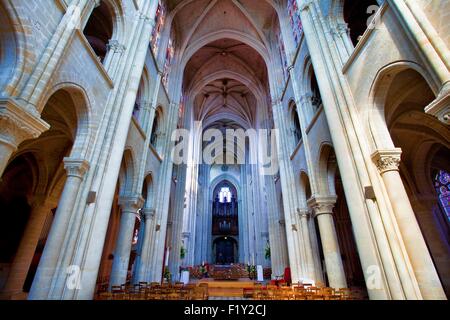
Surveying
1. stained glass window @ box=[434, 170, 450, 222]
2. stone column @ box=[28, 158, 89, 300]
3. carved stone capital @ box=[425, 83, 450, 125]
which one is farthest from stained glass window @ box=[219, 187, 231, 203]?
carved stone capital @ box=[425, 83, 450, 125]

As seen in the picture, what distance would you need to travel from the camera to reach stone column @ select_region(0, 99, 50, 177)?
A: 3.83m

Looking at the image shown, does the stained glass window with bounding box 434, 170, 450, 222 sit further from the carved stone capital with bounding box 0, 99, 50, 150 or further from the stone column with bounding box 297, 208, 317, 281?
the carved stone capital with bounding box 0, 99, 50, 150

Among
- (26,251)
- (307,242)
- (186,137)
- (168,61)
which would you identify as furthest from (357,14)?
(26,251)

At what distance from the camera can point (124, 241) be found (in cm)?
870

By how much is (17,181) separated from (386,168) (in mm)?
16906

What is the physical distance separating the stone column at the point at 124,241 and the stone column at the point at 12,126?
17.4ft

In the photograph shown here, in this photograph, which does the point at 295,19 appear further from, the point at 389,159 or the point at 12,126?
the point at 12,126

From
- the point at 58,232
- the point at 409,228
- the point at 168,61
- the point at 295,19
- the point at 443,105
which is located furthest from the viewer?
the point at 168,61

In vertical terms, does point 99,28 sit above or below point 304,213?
above

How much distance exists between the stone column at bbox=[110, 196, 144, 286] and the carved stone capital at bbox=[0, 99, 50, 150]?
5.24 metres

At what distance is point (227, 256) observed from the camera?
3466cm

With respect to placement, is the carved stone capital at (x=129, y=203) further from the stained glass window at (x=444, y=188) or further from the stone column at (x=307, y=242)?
the stained glass window at (x=444, y=188)

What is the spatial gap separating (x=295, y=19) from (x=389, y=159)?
419 inches
